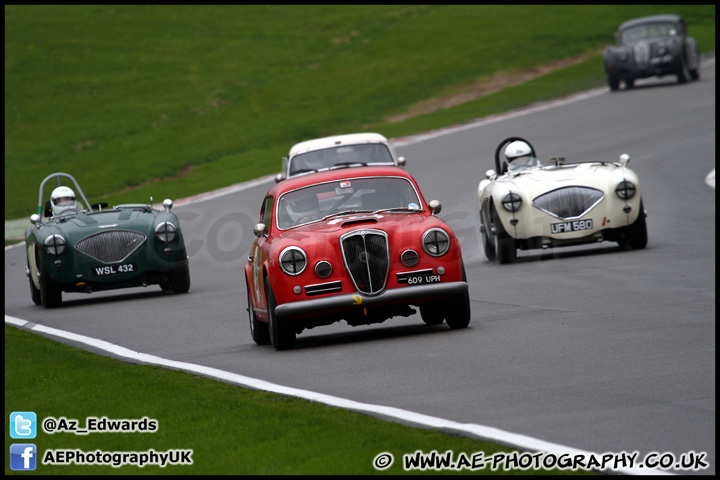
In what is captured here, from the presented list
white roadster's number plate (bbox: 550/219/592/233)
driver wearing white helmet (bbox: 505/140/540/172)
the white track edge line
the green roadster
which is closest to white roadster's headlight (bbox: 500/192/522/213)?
white roadster's number plate (bbox: 550/219/592/233)

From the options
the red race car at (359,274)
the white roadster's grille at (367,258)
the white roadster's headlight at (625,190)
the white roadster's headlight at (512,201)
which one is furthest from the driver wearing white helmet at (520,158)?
the white roadster's grille at (367,258)

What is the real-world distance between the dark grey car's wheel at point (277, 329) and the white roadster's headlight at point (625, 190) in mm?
6745

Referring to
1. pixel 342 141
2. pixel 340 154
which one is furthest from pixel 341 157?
pixel 342 141

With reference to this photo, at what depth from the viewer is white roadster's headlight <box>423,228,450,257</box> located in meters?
10.1

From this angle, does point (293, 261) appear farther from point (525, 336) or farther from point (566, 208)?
point (566, 208)

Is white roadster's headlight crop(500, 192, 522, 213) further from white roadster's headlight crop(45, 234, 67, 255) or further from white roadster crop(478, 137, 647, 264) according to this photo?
white roadster's headlight crop(45, 234, 67, 255)

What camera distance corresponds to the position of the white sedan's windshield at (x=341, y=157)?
65.4ft

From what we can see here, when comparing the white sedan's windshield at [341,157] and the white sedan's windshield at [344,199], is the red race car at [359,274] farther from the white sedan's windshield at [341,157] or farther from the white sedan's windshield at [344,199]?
the white sedan's windshield at [341,157]

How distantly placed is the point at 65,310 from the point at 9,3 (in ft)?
182

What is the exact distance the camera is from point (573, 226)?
1548 cm

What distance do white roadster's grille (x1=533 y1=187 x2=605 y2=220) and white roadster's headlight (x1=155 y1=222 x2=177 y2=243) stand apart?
4694mm

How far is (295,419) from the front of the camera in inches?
267

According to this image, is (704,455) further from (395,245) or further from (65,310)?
(65,310)

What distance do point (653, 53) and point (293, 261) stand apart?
28262 millimetres
